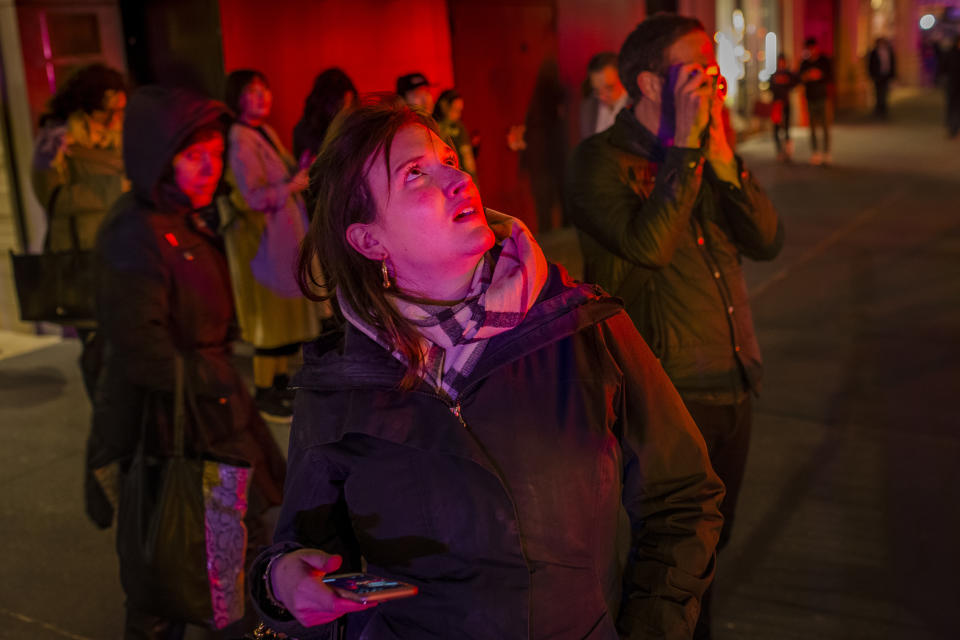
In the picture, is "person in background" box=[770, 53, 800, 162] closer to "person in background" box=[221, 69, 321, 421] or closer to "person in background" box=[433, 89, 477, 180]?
"person in background" box=[433, 89, 477, 180]

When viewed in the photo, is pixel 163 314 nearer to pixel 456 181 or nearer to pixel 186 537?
pixel 186 537

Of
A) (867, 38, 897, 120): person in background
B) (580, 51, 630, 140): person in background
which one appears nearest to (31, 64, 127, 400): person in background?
(580, 51, 630, 140): person in background

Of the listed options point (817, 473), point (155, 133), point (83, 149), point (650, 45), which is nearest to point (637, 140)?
point (650, 45)

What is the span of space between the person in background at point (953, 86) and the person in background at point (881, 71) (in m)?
3.97

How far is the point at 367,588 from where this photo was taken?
5.82 ft

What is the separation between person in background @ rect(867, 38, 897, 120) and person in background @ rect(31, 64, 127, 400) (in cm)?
2183

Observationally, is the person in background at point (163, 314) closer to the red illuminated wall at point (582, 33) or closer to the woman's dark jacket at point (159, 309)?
the woman's dark jacket at point (159, 309)

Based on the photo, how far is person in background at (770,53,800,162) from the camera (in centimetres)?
1759

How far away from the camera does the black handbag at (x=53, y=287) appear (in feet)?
19.0

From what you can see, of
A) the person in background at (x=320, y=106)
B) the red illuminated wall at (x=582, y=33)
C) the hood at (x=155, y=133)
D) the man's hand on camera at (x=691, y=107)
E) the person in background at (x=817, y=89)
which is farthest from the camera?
the person in background at (x=817, y=89)

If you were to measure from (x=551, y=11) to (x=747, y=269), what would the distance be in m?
4.09

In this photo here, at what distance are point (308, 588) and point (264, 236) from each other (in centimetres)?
507

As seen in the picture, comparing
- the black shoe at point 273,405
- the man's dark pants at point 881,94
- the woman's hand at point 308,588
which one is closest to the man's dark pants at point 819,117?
the man's dark pants at point 881,94

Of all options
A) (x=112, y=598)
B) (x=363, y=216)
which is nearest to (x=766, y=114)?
(x=112, y=598)
